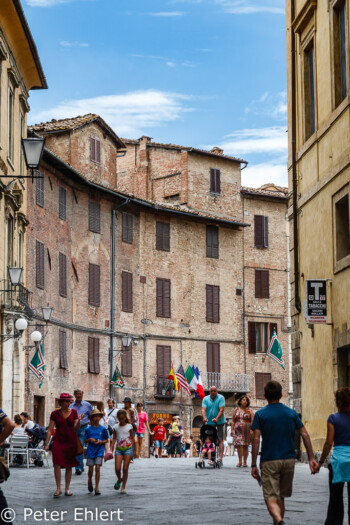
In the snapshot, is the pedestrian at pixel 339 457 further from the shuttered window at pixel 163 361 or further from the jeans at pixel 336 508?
the shuttered window at pixel 163 361

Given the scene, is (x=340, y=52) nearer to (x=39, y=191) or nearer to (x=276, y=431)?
(x=276, y=431)

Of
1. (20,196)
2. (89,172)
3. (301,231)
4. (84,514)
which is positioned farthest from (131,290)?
(84,514)

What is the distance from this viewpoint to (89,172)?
140ft

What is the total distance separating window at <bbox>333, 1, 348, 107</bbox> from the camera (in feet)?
55.1

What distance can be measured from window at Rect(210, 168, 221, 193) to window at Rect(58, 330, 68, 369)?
13.6 m

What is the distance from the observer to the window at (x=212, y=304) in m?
46.0

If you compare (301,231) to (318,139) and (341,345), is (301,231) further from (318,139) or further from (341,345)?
(341,345)

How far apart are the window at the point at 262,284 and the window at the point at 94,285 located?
10182 mm

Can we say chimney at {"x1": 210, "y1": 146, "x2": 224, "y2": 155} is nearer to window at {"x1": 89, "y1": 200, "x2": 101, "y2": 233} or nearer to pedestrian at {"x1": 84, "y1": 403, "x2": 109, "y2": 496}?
window at {"x1": 89, "y1": 200, "x2": 101, "y2": 233}

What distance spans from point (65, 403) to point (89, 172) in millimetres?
30084

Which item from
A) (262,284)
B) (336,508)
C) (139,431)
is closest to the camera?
(336,508)

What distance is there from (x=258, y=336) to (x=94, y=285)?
1040 centimetres

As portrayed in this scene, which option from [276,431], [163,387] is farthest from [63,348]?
[276,431]

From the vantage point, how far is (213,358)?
150 ft
